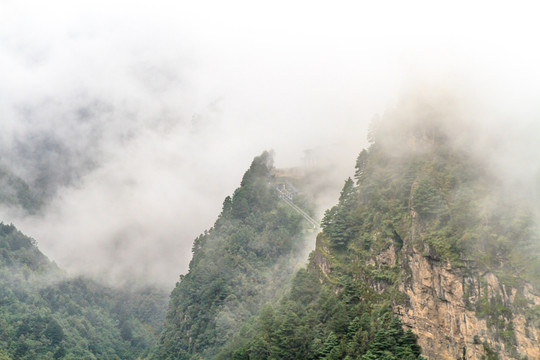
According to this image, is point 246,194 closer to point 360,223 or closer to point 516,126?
point 360,223

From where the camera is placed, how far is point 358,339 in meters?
59.7

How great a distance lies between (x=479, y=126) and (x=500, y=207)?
38.0ft

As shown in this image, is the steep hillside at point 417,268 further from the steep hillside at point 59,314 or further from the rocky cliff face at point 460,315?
the steep hillside at point 59,314

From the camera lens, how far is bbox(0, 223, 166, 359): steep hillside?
13925 cm

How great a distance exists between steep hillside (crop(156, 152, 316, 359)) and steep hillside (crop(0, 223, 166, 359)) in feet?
121

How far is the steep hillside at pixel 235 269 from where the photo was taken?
97312 millimetres

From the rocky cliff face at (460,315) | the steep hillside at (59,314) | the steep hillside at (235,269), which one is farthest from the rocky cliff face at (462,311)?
the steep hillside at (59,314)

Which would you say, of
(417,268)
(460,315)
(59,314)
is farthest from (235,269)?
(59,314)

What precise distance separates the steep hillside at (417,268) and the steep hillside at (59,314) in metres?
79.5

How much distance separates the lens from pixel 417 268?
58.9 meters

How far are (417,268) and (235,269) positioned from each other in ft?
168

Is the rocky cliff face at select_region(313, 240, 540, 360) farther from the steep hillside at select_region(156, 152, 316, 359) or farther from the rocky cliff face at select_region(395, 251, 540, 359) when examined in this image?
the steep hillside at select_region(156, 152, 316, 359)

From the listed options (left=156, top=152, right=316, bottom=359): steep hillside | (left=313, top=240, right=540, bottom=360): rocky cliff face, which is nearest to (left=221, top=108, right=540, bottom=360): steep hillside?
(left=313, top=240, right=540, bottom=360): rocky cliff face

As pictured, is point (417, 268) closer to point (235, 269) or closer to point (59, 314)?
point (235, 269)
